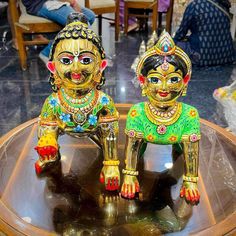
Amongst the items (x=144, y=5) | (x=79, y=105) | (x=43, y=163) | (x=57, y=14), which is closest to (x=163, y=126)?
(x=79, y=105)

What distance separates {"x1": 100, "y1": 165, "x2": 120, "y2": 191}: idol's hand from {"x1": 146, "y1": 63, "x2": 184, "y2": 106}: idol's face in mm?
220

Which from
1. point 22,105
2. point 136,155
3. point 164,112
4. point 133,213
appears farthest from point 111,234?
point 22,105

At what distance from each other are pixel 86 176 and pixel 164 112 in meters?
0.29

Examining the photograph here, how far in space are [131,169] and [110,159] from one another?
7cm

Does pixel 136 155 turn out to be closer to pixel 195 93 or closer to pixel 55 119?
pixel 55 119

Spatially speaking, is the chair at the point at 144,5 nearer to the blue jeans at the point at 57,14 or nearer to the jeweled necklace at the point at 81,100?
the blue jeans at the point at 57,14

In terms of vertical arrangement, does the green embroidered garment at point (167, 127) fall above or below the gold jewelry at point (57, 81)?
below

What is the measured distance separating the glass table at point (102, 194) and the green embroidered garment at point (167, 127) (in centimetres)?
15

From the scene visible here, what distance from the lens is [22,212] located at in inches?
36.2

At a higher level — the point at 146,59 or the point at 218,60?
the point at 146,59

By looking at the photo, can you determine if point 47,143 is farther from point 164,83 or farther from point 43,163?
point 164,83

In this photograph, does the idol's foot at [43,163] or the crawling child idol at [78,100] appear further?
the idol's foot at [43,163]

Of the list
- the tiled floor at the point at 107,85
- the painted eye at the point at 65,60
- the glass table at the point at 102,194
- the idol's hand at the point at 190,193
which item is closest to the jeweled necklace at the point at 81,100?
the painted eye at the point at 65,60

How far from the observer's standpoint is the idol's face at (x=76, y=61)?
0.89 meters
